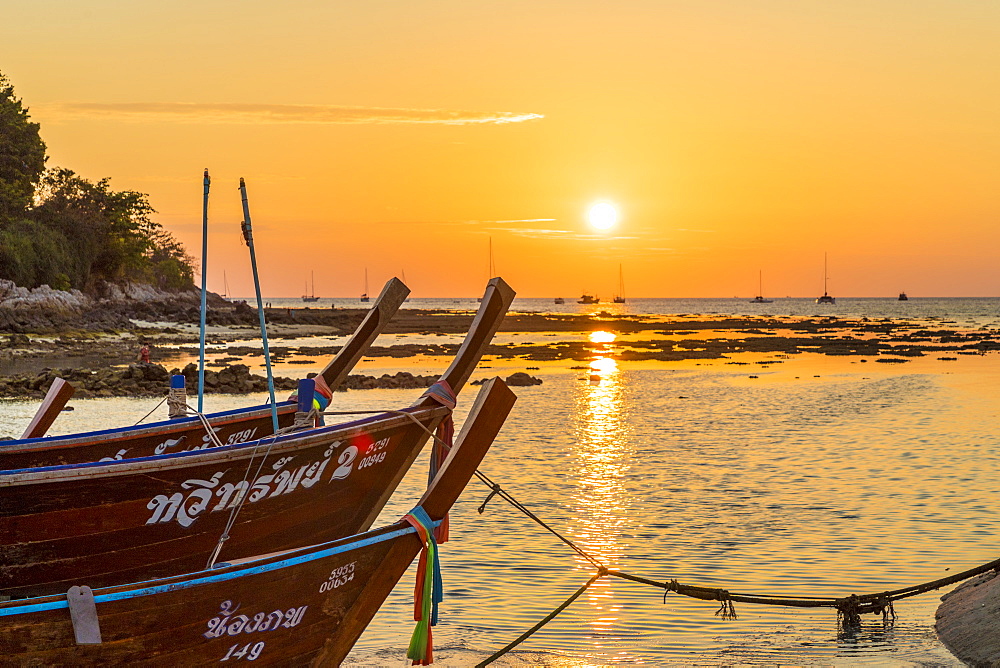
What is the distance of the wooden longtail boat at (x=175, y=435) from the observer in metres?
9.05

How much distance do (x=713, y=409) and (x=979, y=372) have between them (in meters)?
20.4

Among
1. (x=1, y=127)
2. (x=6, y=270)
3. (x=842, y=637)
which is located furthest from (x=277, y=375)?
(x=1, y=127)

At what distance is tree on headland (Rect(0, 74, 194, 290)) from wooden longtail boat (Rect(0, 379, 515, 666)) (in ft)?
236

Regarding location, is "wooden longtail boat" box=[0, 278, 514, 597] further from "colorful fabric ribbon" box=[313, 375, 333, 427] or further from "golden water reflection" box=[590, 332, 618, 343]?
"golden water reflection" box=[590, 332, 618, 343]

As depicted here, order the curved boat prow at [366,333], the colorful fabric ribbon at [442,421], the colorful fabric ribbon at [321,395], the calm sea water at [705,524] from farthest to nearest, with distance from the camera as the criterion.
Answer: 1. the curved boat prow at [366,333]
2. the colorful fabric ribbon at [321,395]
3. the calm sea water at [705,524]
4. the colorful fabric ribbon at [442,421]

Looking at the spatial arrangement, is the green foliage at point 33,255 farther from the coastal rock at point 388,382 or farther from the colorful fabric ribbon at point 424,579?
the colorful fabric ribbon at point 424,579

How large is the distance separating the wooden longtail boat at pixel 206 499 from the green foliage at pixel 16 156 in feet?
242

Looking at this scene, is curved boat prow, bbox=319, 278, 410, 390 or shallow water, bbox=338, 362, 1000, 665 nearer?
shallow water, bbox=338, 362, 1000, 665

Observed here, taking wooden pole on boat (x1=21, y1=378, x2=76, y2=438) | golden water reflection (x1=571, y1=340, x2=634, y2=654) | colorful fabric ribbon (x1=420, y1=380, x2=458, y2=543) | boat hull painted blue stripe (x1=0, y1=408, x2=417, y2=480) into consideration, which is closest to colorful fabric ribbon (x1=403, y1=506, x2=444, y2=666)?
boat hull painted blue stripe (x1=0, y1=408, x2=417, y2=480)

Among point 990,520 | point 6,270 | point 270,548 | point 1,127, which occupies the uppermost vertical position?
point 1,127

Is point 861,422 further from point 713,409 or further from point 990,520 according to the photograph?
point 990,520

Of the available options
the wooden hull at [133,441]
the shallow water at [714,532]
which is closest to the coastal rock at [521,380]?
the shallow water at [714,532]

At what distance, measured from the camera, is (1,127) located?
7288 centimetres

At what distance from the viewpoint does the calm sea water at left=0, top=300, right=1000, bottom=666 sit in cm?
945
